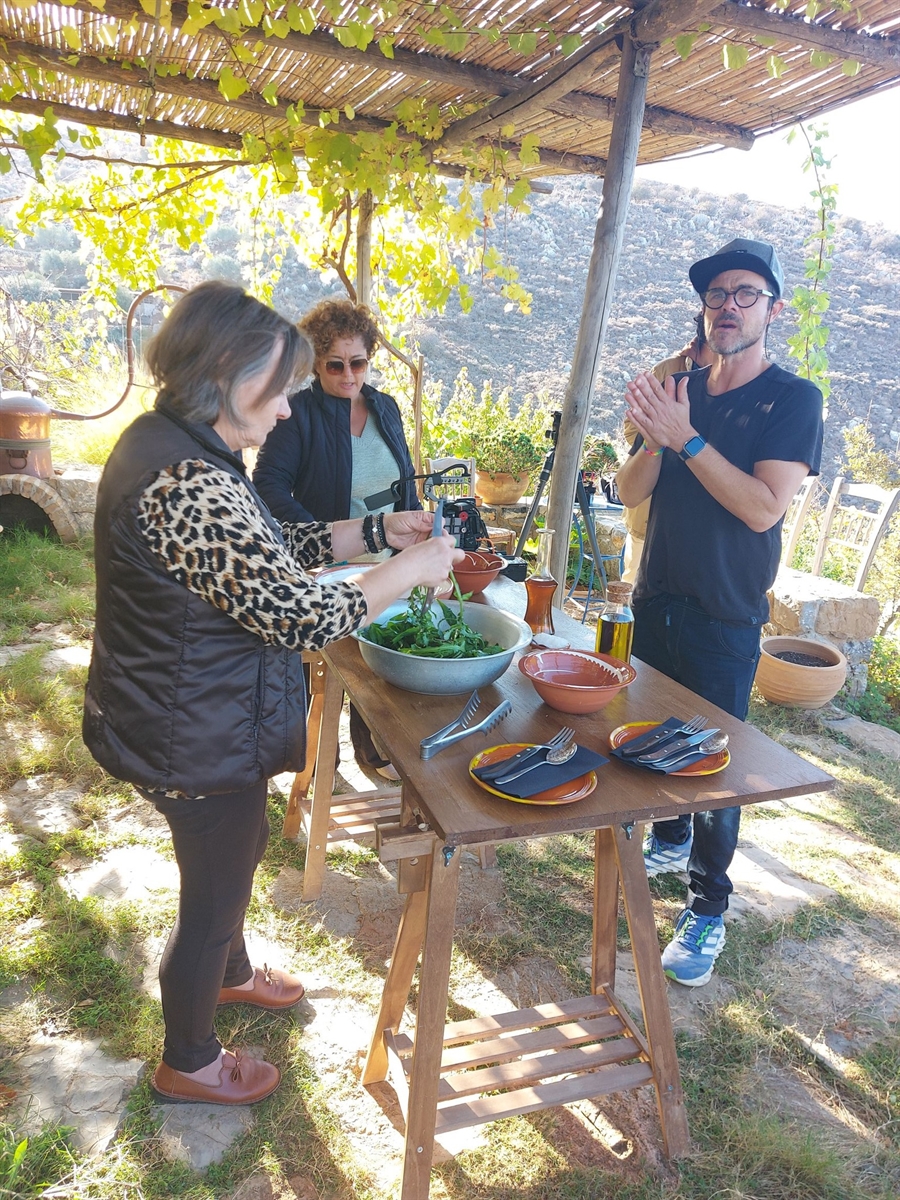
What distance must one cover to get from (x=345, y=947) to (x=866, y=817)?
7.34 ft

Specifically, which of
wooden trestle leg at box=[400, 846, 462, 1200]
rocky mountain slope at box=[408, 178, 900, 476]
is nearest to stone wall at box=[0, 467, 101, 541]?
wooden trestle leg at box=[400, 846, 462, 1200]

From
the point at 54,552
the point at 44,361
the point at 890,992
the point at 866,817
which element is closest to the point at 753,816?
the point at 866,817

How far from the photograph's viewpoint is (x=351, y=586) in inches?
55.6

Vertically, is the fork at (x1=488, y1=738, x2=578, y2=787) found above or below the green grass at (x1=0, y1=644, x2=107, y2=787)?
above

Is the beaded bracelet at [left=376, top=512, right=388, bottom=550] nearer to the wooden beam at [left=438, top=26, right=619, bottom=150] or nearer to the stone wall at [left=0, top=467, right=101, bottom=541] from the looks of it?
the wooden beam at [left=438, top=26, right=619, bottom=150]

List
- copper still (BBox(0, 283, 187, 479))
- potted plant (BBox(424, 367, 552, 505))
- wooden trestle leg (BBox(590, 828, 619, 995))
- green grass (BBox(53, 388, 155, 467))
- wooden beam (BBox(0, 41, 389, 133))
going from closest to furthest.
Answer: wooden trestle leg (BBox(590, 828, 619, 995)) < wooden beam (BBox(0, 41, 389, 133)) < copper still (BBox(0, 283, 187, 479)) < potted plant (BBox(424, 367, 552, 505)) < green grass (BBox(53, 388, 155, 467))

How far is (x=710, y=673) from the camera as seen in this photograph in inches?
84.0

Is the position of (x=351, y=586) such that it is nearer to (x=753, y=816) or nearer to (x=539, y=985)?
(x=539, y=985)

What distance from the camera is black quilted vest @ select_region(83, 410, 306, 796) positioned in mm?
1252

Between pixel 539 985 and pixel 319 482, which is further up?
pixel 319 482

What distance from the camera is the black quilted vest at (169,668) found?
1.25 m

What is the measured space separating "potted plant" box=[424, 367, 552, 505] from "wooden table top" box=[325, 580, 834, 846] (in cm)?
396

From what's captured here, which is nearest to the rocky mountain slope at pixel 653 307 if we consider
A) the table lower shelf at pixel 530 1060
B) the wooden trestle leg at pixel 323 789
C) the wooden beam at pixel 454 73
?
the wooden beam at pixel 454 73

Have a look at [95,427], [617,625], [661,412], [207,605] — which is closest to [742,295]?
[661,412]
